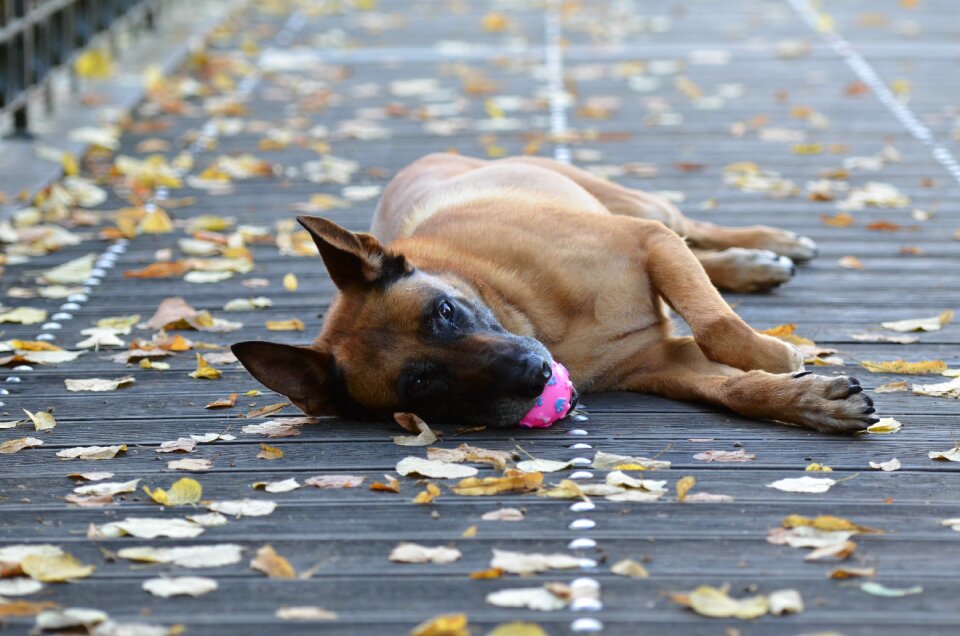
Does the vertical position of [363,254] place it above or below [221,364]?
above

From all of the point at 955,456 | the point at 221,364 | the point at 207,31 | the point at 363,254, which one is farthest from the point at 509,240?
the point at 207,31

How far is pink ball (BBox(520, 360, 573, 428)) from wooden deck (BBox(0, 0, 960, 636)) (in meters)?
0.05

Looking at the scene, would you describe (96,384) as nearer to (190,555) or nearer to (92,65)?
(190,555)

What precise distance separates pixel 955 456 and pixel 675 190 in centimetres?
363

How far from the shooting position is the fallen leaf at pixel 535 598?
285 cm

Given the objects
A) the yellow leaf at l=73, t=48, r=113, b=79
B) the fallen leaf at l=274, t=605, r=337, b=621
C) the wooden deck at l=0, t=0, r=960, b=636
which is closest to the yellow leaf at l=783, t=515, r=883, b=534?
the wooden deck at l=0, t=0, r=960, b=636

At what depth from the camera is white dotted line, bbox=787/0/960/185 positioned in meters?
7.66

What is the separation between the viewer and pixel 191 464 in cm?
380

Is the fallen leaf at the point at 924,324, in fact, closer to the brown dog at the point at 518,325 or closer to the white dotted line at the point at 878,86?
the brown dog at the point at 518,325

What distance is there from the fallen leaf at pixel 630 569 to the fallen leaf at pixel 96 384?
2255 millimetres

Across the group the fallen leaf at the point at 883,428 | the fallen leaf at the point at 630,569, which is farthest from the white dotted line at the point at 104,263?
the fallen leaf at the point at 883,428

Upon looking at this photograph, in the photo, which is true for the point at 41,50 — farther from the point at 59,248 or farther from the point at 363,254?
the point at 363,254

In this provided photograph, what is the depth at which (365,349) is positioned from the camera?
13.0 feet

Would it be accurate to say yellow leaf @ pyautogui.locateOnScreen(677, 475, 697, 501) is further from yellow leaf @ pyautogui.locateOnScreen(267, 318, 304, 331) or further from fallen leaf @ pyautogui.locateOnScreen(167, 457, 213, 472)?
yellow leaf @ pyautogui.locateOnScreen(267, 318, 304, 331)
